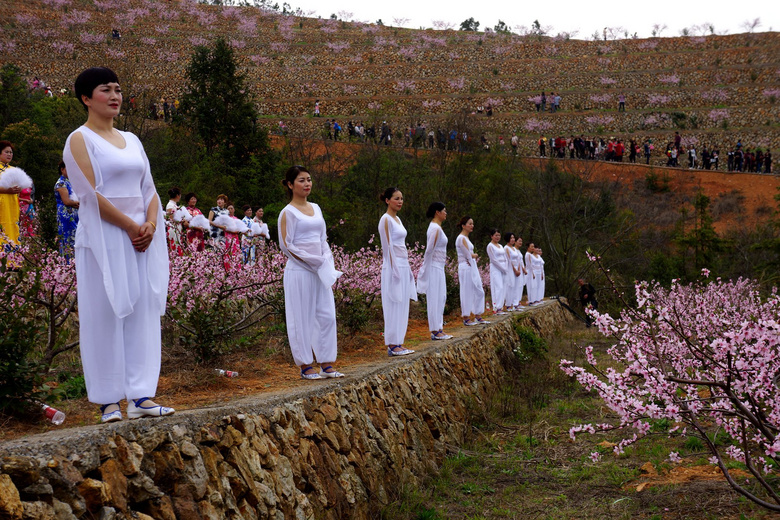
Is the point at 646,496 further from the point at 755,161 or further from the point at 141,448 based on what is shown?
the point at 755,161

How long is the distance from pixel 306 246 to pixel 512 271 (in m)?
12.0

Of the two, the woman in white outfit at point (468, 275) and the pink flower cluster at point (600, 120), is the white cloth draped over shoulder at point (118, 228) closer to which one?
the woman in white outfit at point (468, 275)

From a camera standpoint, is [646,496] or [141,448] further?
[646,496]

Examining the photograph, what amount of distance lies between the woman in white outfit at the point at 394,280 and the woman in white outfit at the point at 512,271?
8817 mm

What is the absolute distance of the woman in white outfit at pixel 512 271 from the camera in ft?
57.7

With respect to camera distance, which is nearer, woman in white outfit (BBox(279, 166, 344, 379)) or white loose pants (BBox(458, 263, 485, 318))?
woman in white outfit (BBox(279, 166, 344, 379))

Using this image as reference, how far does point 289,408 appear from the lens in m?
4.78

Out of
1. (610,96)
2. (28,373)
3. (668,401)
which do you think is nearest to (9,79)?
(28,373)

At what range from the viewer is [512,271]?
18016 mm

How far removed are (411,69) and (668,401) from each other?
64.5 meters

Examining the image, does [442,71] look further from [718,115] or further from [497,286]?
[497,286]

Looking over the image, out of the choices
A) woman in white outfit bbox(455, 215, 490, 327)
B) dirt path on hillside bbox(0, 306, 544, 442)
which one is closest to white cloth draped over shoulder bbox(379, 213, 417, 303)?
Answer: dirt path on hillside bbox(0, 306, 544, 442)

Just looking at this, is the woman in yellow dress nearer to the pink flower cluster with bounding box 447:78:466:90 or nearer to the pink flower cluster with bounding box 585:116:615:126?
the pink flower cluster with bounding box 585:116:615:126

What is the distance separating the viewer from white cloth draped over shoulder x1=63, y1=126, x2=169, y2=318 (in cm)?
390
